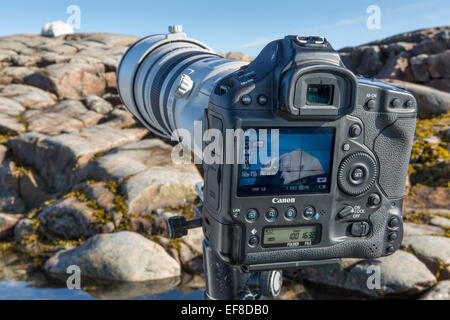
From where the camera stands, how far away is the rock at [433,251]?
4840 mm

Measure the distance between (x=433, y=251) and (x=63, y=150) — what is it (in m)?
6.53

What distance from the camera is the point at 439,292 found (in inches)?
177

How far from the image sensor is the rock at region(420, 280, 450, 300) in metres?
4.46

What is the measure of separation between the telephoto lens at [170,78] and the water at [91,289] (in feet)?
6.43

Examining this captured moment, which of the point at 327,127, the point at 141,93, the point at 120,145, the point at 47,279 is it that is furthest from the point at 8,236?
the point at 327,127

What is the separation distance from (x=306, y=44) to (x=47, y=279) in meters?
4.72

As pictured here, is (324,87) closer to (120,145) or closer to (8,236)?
(8,236)

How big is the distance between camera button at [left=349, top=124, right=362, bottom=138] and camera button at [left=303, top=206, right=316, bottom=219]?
0.42m

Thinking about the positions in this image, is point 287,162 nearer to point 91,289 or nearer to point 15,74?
point 91,289

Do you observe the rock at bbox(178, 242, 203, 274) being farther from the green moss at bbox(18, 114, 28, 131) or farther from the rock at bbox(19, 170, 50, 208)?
the green moss at bbox(18, 114, 28, 131)

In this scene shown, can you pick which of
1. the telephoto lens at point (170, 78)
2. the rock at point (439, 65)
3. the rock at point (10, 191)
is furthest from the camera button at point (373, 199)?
the rock at point (439, 65)

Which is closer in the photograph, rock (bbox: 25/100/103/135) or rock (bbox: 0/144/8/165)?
rock (bbox: 0/144/8/165)

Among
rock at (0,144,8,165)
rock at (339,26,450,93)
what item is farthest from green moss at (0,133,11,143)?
rock at (339,26,450,93)

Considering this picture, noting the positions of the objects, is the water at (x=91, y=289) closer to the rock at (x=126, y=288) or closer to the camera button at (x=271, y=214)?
the rock at (x=126, y=288)
